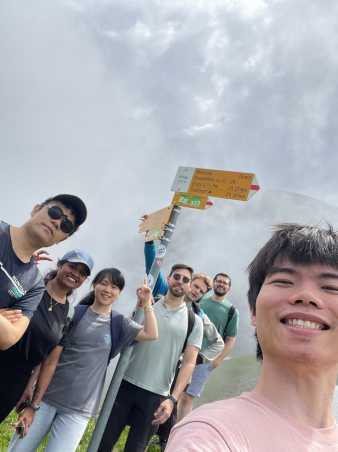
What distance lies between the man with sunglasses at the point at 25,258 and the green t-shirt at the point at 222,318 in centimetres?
325

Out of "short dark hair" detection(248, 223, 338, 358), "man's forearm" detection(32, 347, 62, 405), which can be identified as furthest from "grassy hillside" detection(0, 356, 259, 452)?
"short dark hair" detection(248, 223, 338, 358)

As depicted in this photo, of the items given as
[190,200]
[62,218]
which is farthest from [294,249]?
[190,200]

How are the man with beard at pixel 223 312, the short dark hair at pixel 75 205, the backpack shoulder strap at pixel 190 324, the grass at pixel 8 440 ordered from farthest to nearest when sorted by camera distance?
the man with beard at pixel 223 312
the grass at pixel 8 440
the backpack shoulder strap at pixel 190 324
the short dark hair at pixel 75 205

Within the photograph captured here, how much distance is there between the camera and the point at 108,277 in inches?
153

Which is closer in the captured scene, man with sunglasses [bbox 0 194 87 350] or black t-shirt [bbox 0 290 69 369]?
man with sunglasses [bbox 0 194 87 350]

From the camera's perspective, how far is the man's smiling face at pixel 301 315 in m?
1.16

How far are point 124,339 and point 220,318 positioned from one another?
2.32 meters

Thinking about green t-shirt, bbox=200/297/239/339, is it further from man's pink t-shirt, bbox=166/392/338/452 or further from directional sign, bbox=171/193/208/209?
man's pink t-shirt, bbox=166/392/338/452

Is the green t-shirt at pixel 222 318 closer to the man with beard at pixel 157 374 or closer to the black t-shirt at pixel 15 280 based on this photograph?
the man with beard at pixel 157 374

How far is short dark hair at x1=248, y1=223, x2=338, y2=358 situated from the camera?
1.36 metres

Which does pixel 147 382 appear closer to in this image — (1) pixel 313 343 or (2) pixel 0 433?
(2) pixel 0 433

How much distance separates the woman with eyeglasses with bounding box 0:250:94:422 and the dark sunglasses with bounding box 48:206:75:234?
560 mm

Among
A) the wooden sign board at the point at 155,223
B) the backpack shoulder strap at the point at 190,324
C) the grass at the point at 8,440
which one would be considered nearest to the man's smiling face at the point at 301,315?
the wooden sign board at the point at 155,223

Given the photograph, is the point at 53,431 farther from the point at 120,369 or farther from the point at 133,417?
the point at 133,417
